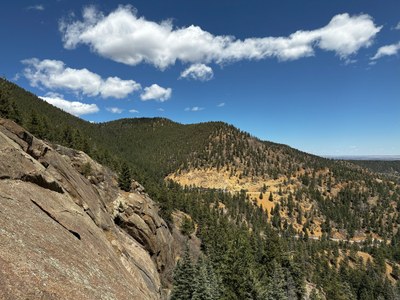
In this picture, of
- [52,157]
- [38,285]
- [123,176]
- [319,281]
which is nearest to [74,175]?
[52,157]

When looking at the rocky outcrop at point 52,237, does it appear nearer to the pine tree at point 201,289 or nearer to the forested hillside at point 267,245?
the pine tree at point 201,289

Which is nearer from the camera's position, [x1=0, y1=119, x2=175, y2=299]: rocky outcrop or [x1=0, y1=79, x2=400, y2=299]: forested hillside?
[x1=0, y1=119, x2=175, y2=299]: rocky outcrop

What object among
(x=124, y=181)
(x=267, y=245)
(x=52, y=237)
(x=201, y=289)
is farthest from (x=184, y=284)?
(x=267, y=245)

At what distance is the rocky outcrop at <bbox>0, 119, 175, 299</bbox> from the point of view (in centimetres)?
1510

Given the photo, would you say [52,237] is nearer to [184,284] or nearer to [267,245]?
[184,284]

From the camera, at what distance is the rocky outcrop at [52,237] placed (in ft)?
49.5

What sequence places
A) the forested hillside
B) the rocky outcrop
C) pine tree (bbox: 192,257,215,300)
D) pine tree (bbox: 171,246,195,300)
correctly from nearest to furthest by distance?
1. the rocky outcrop
2. pine tree (bbox: 192,257,215,300)
3. pine tree (bbox: 171,246,195,300)
4. the forested hillside

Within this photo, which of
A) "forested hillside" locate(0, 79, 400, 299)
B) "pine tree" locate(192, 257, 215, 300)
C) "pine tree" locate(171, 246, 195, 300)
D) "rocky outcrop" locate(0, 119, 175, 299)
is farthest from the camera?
"forested hillside" locate(0, 79, 400, 299)

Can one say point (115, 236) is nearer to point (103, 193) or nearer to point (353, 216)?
point (103, 193)

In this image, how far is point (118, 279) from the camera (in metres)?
22.9

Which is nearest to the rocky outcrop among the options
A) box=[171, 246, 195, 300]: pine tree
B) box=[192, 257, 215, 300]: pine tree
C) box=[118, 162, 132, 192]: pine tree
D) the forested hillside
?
box=[171, 246, 195, 300]: pine tree

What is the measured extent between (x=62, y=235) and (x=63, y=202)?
5542 mm

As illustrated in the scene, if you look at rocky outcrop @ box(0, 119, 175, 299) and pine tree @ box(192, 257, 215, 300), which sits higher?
rocky outcrop @ box(0, 119, 175, 299)

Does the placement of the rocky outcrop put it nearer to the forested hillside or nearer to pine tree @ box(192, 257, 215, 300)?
pine tree @ box(192, 257, 215, 300)
